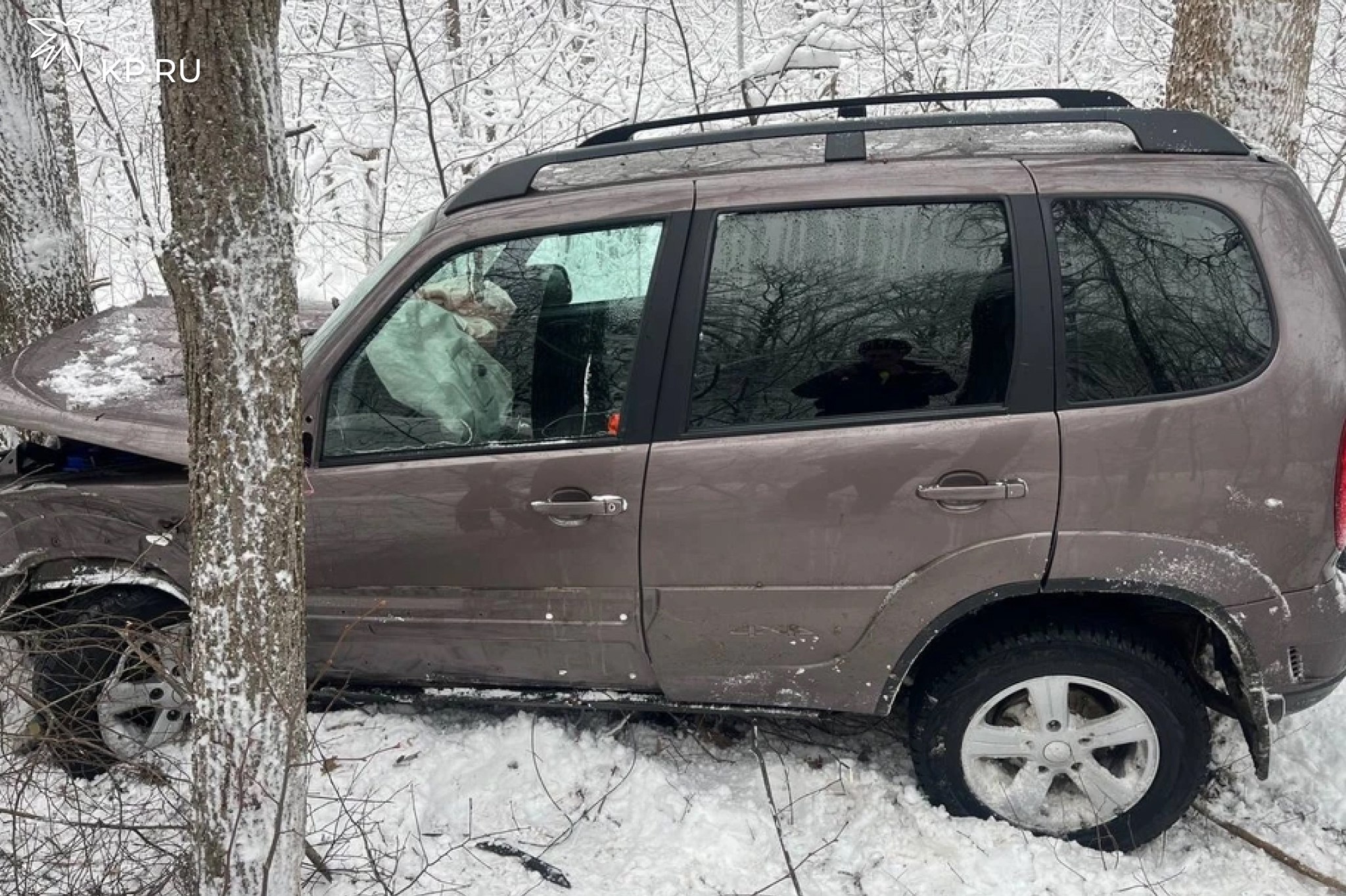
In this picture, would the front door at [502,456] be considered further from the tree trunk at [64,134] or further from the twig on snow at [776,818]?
the tree trunk at [64,134]

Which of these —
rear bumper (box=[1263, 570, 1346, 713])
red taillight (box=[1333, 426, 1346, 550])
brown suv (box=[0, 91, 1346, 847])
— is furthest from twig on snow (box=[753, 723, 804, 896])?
red taillight (box=[1333, 426, 1346, 550])

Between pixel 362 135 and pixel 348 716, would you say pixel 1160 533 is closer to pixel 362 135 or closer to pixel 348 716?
pixel 348 716

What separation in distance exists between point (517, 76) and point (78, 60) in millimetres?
3470

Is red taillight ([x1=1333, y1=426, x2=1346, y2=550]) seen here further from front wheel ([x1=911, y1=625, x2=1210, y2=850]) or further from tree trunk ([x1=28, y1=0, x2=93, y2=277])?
tree trunk ([x1=28, y1=0, x2=93, y2=277])

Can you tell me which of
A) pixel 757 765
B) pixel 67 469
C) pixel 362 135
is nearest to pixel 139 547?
pixel 67 469

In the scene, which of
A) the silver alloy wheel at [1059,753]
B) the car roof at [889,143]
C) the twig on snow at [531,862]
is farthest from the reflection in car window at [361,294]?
the silver alloy wheel at [1059,753]

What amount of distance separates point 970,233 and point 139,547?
8.58 feet

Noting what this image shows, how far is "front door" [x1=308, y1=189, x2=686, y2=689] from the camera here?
2.72 meters

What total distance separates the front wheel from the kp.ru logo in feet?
7.95

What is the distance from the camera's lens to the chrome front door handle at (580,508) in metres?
2.68

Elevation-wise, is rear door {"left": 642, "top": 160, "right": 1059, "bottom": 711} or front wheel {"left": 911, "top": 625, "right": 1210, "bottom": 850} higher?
rear door {"left": 642, "top": 160, "right": 1059, "bottom": 711}

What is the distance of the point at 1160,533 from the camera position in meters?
2.54

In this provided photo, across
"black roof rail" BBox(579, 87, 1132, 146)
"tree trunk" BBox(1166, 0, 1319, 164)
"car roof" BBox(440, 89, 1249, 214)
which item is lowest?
"car roof" BBox(440, 89, 1249, 214)

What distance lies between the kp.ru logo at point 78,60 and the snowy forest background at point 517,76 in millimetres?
136
